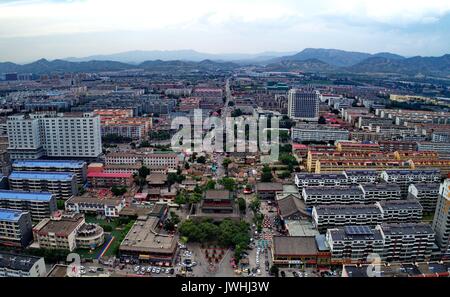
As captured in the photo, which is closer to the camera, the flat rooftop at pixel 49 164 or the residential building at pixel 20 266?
the residential building at pixel 20 266

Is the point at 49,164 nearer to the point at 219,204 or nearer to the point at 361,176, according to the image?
the point at 219,204

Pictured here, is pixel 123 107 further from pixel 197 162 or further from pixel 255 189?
pixel 255 189

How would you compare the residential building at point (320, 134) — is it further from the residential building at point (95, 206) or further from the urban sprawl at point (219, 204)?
the residential building at point (95, 206)

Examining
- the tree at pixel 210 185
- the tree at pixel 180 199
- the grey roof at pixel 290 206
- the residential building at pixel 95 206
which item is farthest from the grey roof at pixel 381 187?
the residential building at pixel 95 206

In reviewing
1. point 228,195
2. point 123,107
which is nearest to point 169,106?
point 123,107

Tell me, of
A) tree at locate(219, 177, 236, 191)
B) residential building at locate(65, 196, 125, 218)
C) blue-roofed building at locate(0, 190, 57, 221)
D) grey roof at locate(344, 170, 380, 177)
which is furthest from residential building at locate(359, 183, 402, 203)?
blue-roofed building at locate(0, 190, 57, 221)

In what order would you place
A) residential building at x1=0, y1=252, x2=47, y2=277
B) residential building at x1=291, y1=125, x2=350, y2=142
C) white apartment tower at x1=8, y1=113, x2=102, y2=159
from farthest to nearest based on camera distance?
residential building at x1=291, y1=125, x2=350, y2=142
white apartment tower at x1=8, y1=113, x2=102, y2=159
residential building at x1=0, y1=252, x2=47, y2=277

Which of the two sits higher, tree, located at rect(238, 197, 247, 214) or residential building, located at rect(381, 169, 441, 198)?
residential building, located at rect(381, 169, 441, 198)

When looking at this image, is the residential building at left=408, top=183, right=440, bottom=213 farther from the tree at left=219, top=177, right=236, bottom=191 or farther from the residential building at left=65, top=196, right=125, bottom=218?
the residential building at left=65, top=196, right=125, bottom=218
